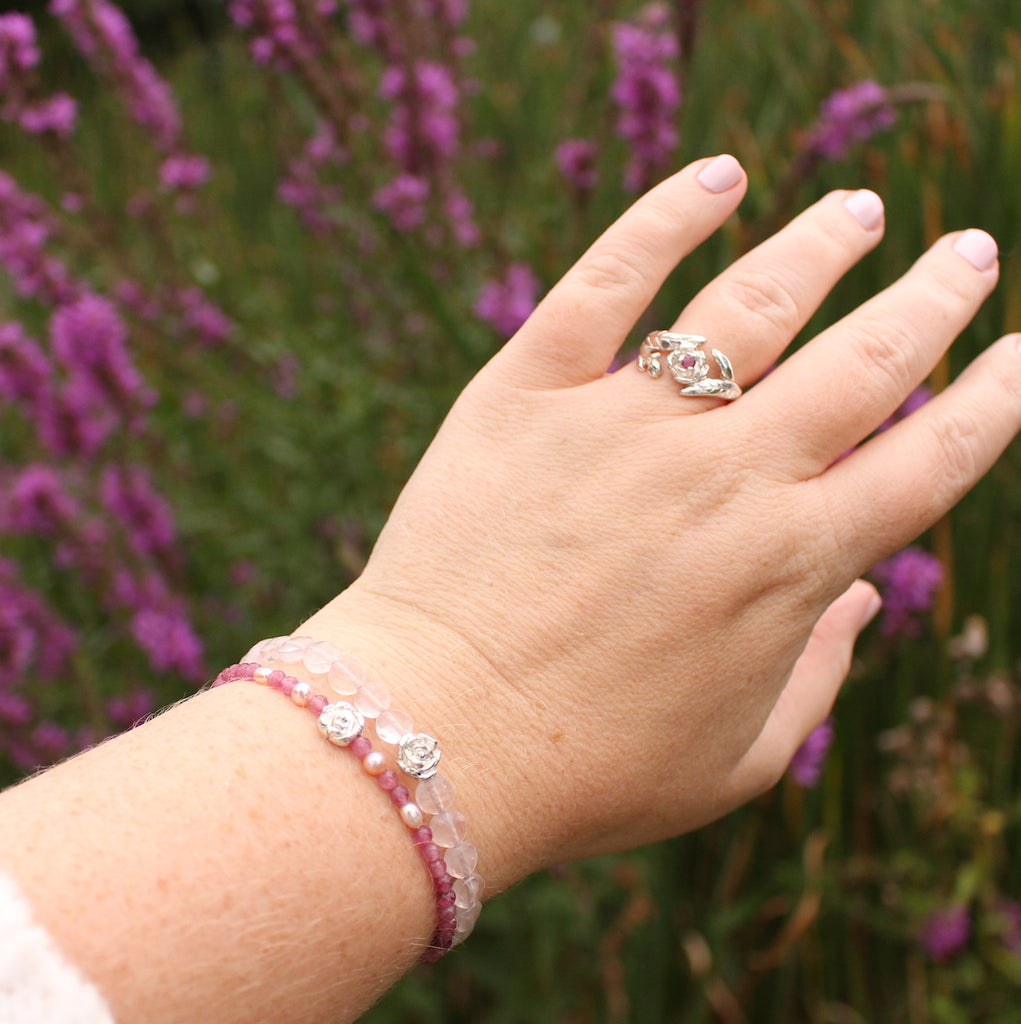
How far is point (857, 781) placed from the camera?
83.0 inches

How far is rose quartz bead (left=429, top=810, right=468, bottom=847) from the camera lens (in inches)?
37.6

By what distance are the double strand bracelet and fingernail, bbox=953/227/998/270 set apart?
95 centimetres

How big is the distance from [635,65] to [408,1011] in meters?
2.01

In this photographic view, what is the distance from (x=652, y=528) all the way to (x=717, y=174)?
0.51 meters

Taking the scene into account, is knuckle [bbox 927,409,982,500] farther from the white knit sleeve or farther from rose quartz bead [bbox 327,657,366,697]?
the white knit sleeve

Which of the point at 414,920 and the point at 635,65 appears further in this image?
the point at 635,65

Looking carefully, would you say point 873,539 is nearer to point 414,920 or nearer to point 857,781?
point 414,920

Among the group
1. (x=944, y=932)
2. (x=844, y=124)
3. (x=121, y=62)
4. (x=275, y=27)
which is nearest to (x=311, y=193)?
(x=121, y=62)

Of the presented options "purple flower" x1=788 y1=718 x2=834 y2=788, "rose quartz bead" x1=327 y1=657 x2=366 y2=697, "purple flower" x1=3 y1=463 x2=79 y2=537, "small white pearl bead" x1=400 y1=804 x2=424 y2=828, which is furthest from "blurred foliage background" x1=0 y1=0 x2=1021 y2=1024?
"small white pearl bead" x1=400 y1=804 x2=424 y2=828

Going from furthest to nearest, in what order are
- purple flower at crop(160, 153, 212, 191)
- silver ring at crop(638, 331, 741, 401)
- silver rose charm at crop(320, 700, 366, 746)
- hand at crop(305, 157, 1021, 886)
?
purple flower at crop(160, 153, 212, 191), silver ring at crop(638, 331, 741, 401), hand at crop(305, 157, 1021, 886), silver rose charm at crop(320, 700, 366, 746)

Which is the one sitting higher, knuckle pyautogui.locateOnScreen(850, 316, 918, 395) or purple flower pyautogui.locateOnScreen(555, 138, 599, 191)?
purple flower pyautogui.locateOnScreen(555, 138, 599, 191)

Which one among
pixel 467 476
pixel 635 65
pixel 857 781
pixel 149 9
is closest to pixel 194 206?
pixel 635 65

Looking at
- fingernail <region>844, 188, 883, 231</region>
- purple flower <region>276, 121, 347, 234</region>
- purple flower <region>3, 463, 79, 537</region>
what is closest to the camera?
fingernail <region>844, 188, 883, 231</region>

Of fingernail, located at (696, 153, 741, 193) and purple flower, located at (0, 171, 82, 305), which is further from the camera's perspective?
purple flower, located at (0, 171, 82, 305)
